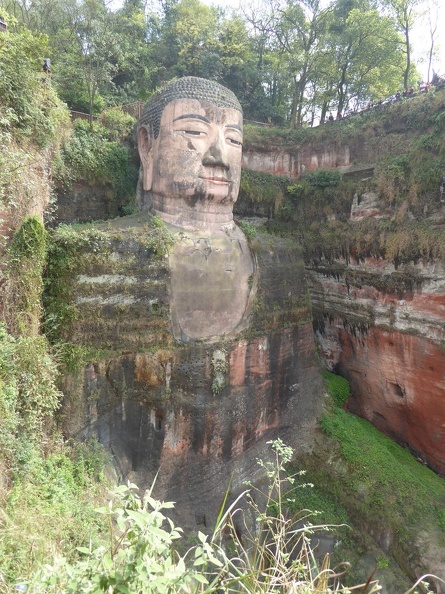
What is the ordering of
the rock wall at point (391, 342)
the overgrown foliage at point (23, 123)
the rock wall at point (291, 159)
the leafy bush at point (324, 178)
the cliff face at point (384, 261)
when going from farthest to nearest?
the rock wall at point (291, 159) → the leafy bush at point (324, 178) → the cliff face at point (384, 261) → the rock wall at point (391, 342) → the overgrown foliage at point (23, 123)

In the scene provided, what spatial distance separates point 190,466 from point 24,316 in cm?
480

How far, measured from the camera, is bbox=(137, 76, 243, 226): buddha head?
350 inches

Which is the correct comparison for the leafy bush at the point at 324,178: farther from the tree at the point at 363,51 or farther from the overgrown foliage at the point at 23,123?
the overgrown foliage at the point at 23,123

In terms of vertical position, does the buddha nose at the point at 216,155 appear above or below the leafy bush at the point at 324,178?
below

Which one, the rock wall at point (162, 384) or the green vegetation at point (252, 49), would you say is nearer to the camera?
the rock wall at point (162, 384)

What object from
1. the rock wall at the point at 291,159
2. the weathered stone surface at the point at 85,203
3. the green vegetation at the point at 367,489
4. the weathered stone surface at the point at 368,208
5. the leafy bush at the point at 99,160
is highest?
the rock wall at the point at 291,159

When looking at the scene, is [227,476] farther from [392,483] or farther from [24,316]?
[24,316]

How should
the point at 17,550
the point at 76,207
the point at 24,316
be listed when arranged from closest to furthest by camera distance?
1. the point at 17,550
2. the point at 24,316
3. the point at 76,207

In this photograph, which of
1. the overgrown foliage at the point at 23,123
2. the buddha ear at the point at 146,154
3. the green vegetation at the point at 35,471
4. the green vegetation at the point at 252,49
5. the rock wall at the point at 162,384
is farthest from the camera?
the green vegetation at the point at 252,49

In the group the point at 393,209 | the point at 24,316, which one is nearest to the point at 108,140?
the point at 24,316

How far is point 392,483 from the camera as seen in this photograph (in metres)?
9.37

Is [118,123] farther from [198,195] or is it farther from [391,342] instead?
[391,342]

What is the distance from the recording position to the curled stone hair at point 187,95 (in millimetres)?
8922

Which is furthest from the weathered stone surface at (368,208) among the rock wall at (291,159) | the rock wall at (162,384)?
the rock wall at (162,384)
